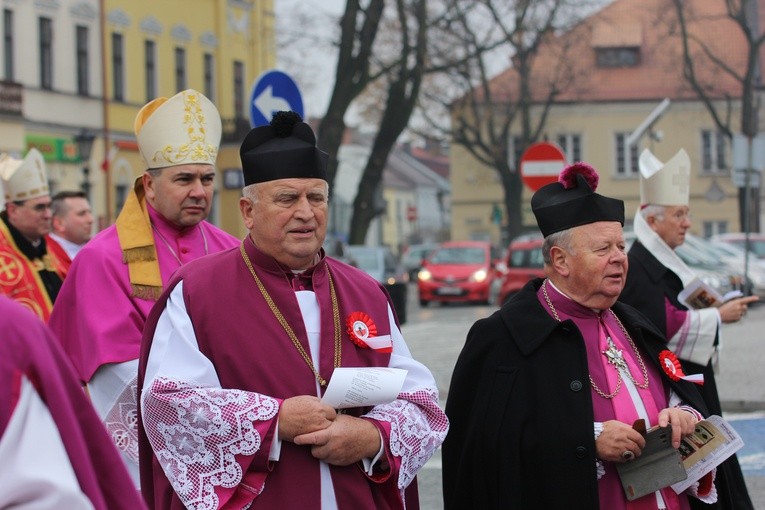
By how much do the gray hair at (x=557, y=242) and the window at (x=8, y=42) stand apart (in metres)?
32.6

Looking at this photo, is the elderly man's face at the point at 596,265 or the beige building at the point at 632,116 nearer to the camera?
the elderly man's face at the point at 596,265

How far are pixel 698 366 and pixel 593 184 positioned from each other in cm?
172

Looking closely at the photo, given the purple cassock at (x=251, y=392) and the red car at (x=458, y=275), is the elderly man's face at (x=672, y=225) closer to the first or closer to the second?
the purple cassock at (x=251, y=392)

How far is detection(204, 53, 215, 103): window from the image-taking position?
46719 millimetres

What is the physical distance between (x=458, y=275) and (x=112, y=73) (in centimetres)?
1458

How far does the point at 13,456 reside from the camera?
2.52 metres

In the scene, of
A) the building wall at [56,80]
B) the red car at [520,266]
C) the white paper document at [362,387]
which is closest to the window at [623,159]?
the building wall at [56,80]

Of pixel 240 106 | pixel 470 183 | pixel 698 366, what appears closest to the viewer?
pixel 698 366

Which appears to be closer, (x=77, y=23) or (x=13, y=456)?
(x=13, y=456)

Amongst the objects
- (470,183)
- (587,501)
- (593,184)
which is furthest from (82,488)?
(470,183)

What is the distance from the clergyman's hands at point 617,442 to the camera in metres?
4.79

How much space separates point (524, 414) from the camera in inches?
195

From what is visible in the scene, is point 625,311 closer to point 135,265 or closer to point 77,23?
point 135,265

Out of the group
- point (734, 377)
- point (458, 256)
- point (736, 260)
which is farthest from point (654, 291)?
point (458, 256)
